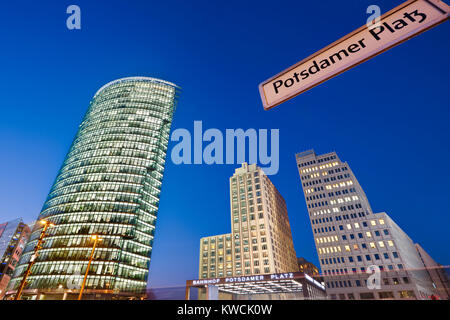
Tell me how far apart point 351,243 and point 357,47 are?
90925 millimetres

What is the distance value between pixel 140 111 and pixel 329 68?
100 m

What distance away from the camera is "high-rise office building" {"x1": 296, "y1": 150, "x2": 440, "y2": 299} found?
69.6 meters

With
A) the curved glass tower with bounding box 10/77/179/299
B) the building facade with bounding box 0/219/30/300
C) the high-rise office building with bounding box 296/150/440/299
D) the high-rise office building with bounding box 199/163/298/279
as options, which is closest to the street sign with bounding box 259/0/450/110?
the curved glass tower with bounding box 10/77/179/299

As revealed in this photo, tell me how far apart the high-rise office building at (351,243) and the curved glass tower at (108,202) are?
195 feet

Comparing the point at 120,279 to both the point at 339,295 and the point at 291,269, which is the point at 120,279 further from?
the point at 291,269

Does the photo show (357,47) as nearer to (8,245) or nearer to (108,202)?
(108,202)

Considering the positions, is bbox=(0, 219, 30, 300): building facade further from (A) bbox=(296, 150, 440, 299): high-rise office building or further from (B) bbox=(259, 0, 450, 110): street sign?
(B) bbox=(259, 0, 450, 110): street sign

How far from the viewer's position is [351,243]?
3127 inches

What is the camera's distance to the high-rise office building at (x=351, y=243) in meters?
69.6

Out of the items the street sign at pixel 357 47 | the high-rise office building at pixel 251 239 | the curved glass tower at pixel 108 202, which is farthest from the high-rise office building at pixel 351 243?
the street sign at pixel 357 47

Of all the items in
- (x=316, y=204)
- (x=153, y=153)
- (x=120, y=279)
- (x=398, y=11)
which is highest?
(x=153, y=153)

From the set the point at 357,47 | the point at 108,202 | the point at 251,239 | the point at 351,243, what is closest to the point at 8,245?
the point at 108,202
